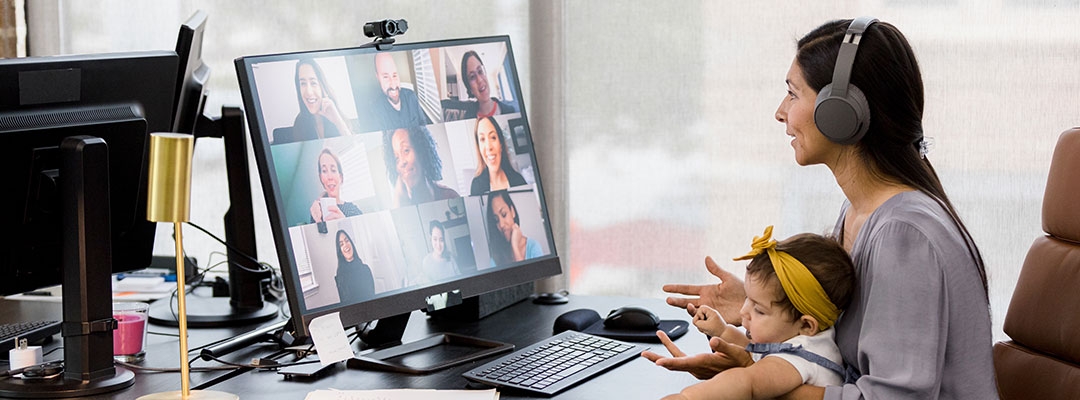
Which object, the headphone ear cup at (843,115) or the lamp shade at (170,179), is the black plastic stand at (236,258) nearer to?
the lamp shade at (170,179)

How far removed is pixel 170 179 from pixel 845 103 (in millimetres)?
882

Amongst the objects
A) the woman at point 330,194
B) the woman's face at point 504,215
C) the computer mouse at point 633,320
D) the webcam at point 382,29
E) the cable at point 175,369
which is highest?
the webcam at point 382,29

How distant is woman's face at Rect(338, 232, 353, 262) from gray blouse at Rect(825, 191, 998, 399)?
73 cm

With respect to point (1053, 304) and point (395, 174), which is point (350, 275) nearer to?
point (395, 174)

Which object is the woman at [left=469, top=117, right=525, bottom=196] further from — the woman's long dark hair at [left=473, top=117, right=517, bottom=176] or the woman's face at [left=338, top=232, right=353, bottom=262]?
the woman's face at [left=338, top=232, right=353, bottom=262]

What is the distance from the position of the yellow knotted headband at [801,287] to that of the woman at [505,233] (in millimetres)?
541

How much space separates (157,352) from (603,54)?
125cm

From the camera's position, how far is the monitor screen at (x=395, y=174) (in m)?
1.57

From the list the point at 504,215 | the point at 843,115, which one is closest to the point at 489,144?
the point at 504,215

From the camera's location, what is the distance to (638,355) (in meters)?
1.79

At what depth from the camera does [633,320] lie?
6.35ft

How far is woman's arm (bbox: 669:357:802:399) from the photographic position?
1.42m

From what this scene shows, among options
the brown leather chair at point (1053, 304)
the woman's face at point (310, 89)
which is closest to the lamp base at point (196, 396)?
the woman's face at point (310, 89)

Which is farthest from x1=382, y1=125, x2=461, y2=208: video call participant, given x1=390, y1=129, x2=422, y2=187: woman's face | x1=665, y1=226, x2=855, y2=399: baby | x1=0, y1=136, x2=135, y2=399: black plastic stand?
x1=665, y1=226, x2=855, y2=399: baby
